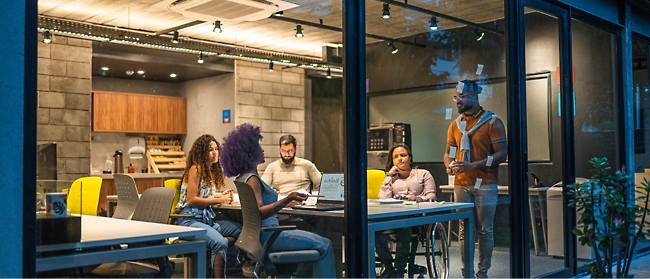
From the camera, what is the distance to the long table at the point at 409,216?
4.07 meters

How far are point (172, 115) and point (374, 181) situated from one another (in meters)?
8.64

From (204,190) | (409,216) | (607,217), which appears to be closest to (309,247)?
(409,216)

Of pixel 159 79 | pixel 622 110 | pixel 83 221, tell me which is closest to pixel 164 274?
pixel 83 221

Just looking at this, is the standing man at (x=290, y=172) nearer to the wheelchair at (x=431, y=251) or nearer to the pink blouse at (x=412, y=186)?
the pink blouse at (x=412, y=186)

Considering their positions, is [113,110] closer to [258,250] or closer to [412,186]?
[412,186]

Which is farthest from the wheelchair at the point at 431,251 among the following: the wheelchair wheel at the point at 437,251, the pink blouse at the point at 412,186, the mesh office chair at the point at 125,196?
the mesh office chair at the point at 125,196

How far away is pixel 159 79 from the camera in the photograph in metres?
12.1

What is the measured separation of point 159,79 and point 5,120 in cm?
974

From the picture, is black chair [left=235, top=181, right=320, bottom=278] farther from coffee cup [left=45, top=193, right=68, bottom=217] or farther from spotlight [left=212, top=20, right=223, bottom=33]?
spotlight [left=212, top=20, right=223, bottom=33]

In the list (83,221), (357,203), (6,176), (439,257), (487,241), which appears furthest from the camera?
(487,241)

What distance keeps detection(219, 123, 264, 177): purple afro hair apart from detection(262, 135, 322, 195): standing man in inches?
6.1

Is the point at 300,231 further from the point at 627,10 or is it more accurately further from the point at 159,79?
the point at 159,79

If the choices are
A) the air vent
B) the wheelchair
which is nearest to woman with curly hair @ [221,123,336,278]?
the wheelchair

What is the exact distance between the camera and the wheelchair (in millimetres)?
4469
